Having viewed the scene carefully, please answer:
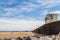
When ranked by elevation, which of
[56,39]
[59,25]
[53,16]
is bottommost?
[56,39]

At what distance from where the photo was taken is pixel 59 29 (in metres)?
11.8

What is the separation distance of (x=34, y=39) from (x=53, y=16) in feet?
41.2

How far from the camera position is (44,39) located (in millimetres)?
8422

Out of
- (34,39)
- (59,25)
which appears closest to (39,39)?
(34,39)

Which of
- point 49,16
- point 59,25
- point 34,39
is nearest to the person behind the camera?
point 34,39

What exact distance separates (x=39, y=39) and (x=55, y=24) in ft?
13.7

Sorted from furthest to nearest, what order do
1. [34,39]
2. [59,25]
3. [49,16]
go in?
[49,16] < [59,25] < [34,39]

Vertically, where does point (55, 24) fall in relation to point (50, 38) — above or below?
above

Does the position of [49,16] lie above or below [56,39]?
above

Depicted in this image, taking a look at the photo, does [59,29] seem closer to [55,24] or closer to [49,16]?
[55,24]

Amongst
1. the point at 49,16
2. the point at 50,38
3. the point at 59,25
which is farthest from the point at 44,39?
the point at 49,16

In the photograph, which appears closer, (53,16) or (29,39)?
(29,39)

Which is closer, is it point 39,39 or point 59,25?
point 39,39

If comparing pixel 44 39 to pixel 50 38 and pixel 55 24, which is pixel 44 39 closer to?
pixel 50 38
